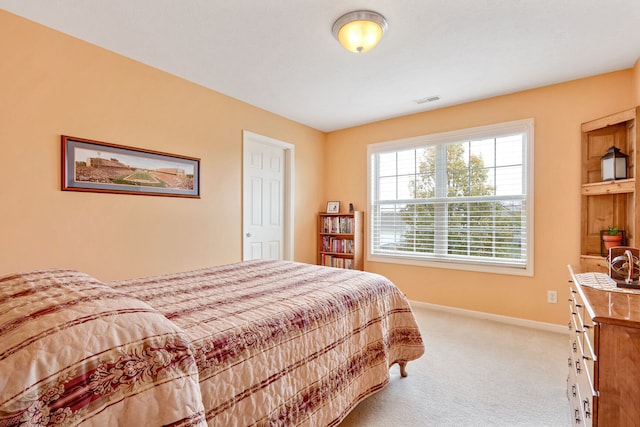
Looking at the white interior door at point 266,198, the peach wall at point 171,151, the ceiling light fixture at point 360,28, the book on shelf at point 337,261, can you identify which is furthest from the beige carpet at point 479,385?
the ceiling light fixture at point 360,28

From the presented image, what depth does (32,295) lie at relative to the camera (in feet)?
3.38

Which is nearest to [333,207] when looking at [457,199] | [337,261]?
[337,261]

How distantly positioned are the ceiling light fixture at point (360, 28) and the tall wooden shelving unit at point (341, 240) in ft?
8.30

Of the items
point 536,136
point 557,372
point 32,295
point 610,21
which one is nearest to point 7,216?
point 32,295

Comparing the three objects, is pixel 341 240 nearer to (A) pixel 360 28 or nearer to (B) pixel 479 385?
(B) pixel 479 385

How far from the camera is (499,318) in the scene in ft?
11.2

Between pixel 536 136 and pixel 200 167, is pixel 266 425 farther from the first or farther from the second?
pixel 536 136

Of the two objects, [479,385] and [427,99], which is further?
[427,99]

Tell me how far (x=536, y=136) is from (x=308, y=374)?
3.39 m

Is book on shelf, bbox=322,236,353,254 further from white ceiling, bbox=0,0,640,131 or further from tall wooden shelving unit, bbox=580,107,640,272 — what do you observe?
tall wooden shelving unit, bbox=580,107,640,272

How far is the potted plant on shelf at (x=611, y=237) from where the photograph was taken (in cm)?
258

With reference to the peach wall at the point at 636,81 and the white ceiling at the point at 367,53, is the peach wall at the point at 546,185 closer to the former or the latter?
the peach wall at the point at 636,81

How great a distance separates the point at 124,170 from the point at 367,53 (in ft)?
7.70

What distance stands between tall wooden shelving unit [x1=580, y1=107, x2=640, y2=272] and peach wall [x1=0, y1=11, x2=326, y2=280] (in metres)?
3.60
